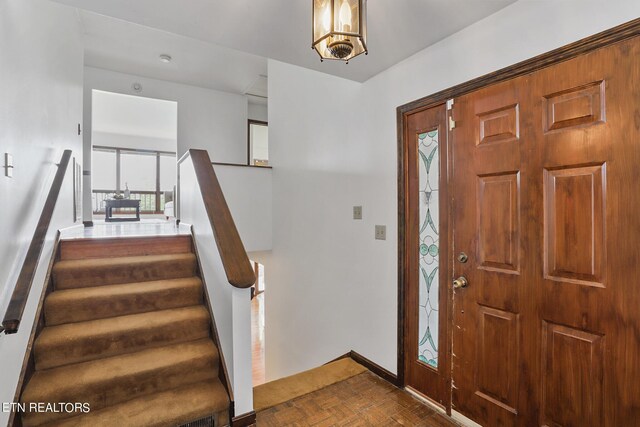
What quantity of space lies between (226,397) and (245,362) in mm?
276

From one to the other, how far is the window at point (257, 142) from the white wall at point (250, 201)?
3.03m

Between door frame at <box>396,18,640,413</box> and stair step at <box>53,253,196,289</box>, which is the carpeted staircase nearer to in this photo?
stair step at <box>53,253,196,289</box>

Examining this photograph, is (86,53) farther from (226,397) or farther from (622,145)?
(622,145)

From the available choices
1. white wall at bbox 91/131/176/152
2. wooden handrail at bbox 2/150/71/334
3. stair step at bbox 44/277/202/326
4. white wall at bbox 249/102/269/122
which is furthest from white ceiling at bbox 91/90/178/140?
stair step at bbox 44/277/202/326

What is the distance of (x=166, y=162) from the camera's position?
9.52 meters

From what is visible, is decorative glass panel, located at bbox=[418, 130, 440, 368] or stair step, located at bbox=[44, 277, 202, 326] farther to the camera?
stair step, located at bbox=[44, 277, 202, 326]

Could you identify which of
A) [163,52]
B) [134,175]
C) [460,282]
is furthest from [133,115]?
[460,282]

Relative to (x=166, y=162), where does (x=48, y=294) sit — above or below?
below

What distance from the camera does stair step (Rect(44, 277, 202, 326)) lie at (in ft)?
7.42

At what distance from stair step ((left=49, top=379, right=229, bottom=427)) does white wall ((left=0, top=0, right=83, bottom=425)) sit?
1.39 ft

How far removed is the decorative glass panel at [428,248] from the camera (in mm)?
2125

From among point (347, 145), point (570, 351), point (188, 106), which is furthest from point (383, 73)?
point (188, 106)

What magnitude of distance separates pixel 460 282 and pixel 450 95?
3.73 feet

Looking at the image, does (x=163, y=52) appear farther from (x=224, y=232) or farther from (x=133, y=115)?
(x=224, y=232)
